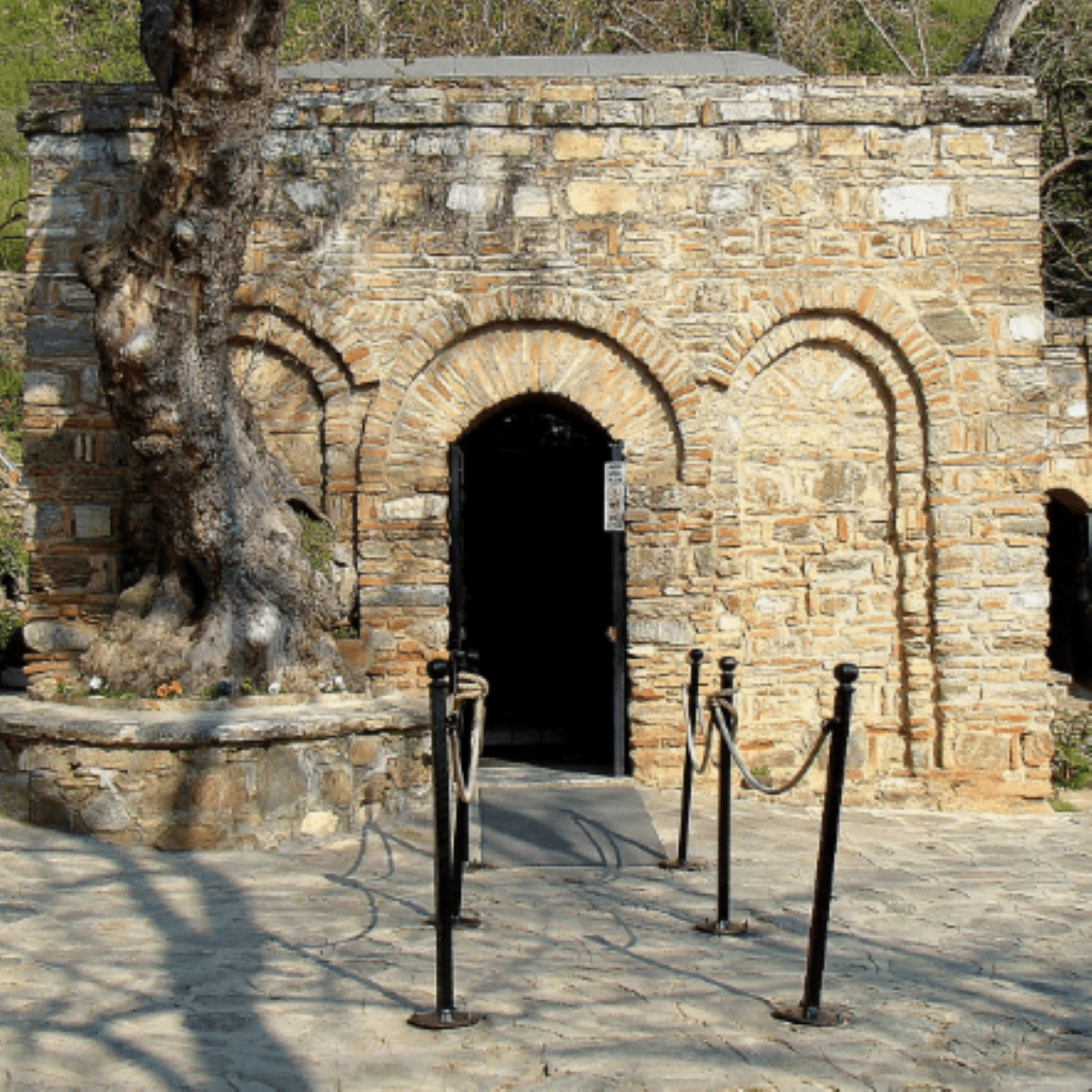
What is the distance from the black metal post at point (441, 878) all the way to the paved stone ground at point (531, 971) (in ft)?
0.22

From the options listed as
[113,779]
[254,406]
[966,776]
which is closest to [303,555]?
[254,406]

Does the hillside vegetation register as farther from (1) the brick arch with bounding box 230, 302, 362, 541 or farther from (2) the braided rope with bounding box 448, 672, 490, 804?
(2) the braided rope with bounding box 448, 672, 490, 804

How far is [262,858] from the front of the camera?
6.07 meters

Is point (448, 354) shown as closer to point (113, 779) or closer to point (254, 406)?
point (254, 406)

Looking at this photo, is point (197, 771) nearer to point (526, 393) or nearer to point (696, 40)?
point (526, 393)

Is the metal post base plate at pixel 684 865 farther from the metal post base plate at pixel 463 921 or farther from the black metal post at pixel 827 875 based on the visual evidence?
the black metal post at pixel 827 875

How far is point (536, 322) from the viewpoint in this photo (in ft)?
26.2

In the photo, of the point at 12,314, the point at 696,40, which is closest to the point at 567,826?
the point at 12,314

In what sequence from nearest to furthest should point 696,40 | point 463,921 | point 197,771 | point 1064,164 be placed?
point 463,921
point 197,771
point 1064,164
point 696,40

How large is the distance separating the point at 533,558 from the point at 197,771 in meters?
6.03

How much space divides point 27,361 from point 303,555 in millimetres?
2202

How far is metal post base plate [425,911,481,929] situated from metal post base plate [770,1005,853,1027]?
4.70ft

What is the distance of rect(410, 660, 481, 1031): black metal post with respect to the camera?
3.82m

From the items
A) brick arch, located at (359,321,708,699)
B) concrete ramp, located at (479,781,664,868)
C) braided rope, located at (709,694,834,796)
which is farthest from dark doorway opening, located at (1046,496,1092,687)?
braided rope, located at (709,694,834,796)
